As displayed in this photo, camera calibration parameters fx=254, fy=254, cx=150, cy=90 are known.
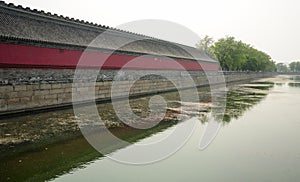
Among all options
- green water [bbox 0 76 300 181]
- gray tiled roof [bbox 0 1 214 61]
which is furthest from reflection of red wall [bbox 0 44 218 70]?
green water [bbox 0 76 300 181]

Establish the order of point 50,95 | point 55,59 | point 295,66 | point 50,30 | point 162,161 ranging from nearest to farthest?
1. point 162,161
2. point 50,95
3. point 55,59
4. point 50,30
5. point 295,66

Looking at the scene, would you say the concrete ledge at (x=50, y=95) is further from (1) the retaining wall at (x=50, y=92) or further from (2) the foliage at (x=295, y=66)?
(2) the foliage at (x=295, y=66)

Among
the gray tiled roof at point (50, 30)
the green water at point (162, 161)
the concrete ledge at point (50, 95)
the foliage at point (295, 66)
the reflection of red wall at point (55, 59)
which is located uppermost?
the foliage at point (295, 66)

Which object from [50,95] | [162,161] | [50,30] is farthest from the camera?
[50,30]

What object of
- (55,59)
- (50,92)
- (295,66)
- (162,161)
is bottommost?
(162,161)

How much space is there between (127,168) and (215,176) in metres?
1.82

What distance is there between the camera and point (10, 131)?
301 inches

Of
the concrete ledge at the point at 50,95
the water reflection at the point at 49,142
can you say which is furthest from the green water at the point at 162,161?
the concrete ledge at the point at 50,95

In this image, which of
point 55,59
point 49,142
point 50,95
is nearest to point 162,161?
point 49,142

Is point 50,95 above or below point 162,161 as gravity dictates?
above

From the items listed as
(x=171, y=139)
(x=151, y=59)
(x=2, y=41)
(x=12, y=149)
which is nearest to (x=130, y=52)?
(x=151, y=59)

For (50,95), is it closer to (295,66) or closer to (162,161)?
(162,161)

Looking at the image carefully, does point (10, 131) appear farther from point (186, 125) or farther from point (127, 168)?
point (186, 125)

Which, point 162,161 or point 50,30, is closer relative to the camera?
point 162,161
